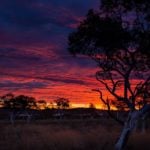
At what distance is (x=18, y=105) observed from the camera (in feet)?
359

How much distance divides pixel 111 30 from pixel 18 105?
86559 mm

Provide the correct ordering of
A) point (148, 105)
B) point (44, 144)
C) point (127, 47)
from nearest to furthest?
point (148, 105) < point (127, 47) < point (44, 144)

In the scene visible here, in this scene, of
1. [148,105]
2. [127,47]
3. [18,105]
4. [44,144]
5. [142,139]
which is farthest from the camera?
[18,105]

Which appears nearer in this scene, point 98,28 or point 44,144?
point 98,28

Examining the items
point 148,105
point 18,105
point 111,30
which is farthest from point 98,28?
point 18,105

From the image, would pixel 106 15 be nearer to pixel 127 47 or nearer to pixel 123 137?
pixel 127 47

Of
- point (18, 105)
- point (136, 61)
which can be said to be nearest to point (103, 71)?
point (136, 61)

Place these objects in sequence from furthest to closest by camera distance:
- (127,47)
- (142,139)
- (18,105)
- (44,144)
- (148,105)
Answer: (18,105)
(142,139)
(44,144)
(127,47)
(148,105)

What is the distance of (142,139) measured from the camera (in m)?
29.2

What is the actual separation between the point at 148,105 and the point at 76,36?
5560 mm

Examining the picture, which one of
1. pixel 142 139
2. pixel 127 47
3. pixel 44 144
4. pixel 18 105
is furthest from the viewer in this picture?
pixel 18 105

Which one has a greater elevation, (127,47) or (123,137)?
(127,47)

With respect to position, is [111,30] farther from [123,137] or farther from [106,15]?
[123,137]

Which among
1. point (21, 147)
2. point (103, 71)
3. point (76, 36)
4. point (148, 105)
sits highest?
point (76, 36)
